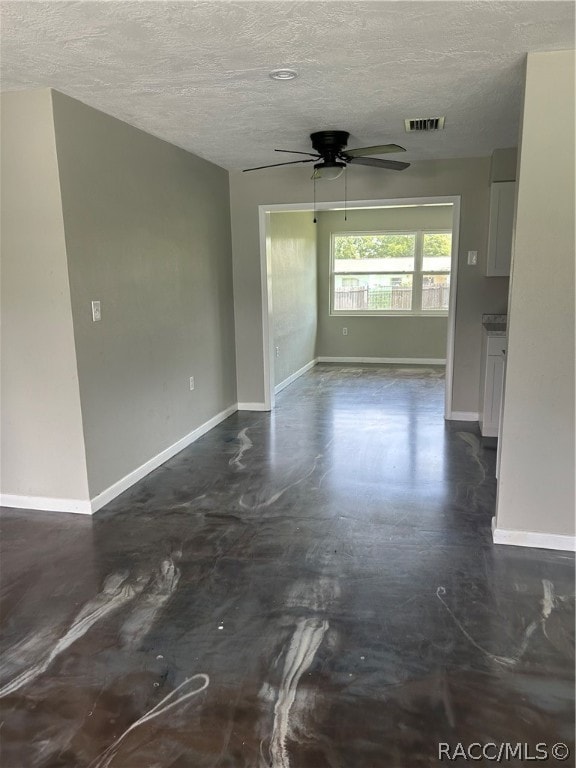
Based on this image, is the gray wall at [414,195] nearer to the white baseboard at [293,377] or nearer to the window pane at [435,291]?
the white baseboard at [293,377]

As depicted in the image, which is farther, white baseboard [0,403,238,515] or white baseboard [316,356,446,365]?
white baseboard [316,356,446,365]

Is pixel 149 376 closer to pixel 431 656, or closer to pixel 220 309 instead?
pixel 220 309

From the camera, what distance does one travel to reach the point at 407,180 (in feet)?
15.9

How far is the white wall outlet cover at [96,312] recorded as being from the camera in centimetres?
313

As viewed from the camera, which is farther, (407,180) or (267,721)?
(407,180)

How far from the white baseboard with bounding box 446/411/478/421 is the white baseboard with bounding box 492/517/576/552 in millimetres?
2409

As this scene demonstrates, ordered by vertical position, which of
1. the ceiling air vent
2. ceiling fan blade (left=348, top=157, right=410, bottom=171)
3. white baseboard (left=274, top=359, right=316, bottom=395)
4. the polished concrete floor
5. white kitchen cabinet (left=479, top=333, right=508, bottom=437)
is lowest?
the polished concrete floor

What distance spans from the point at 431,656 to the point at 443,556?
29.3 inches

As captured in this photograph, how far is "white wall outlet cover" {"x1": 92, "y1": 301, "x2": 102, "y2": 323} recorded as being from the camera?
313 centimetres

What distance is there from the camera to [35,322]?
9.81 ft

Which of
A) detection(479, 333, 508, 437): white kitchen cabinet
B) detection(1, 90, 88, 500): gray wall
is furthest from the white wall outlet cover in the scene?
detection(479, 333, 508, 437): white kitchen cabinet

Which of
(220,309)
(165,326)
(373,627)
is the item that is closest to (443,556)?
(373,627)

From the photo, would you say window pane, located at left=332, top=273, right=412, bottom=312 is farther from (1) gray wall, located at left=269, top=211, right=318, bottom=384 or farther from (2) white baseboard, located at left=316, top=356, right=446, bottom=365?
(2) white baseboard, located at left=316, top=356, right=446, bottom=365

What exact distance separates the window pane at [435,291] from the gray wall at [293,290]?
172 centimetres
